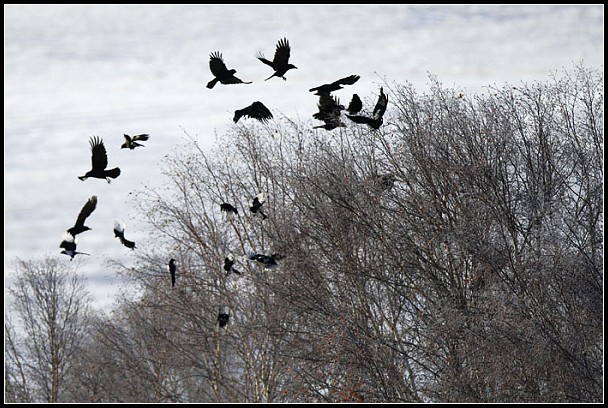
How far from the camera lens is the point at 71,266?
15.1m

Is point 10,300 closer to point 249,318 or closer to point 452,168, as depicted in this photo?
point 249,318

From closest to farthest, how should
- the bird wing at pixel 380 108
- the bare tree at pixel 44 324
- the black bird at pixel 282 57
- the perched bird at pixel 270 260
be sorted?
the black bird at pixel 282 57
the bird wing at pixel 380 108
the perched bird at pixel 270 260
the bare tree at pixel 44 324

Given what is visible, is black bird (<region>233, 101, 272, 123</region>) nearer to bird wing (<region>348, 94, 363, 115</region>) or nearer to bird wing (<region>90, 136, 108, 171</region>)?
bird wing (<region>348, 94, 363, 115</region>)

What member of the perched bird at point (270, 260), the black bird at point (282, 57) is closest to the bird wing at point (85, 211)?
the black bird at point (282, 57)

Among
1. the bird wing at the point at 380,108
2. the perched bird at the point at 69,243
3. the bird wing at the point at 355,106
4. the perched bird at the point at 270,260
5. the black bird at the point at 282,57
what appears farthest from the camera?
the perched bird at the point at 270,260

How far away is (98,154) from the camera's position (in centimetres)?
641

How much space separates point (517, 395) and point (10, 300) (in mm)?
10712

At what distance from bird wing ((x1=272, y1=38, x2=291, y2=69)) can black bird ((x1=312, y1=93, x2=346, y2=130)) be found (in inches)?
64.7

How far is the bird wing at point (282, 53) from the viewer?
6484 millimetres

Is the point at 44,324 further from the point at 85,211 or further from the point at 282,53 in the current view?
the point at 282,53

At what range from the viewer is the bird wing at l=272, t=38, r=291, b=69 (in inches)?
255

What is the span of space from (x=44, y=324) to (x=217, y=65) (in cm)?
1047

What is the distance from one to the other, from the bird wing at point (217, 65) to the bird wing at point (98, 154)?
3.33ft

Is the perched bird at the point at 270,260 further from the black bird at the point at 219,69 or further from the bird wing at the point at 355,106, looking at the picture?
the black bird at the point at 219,69
